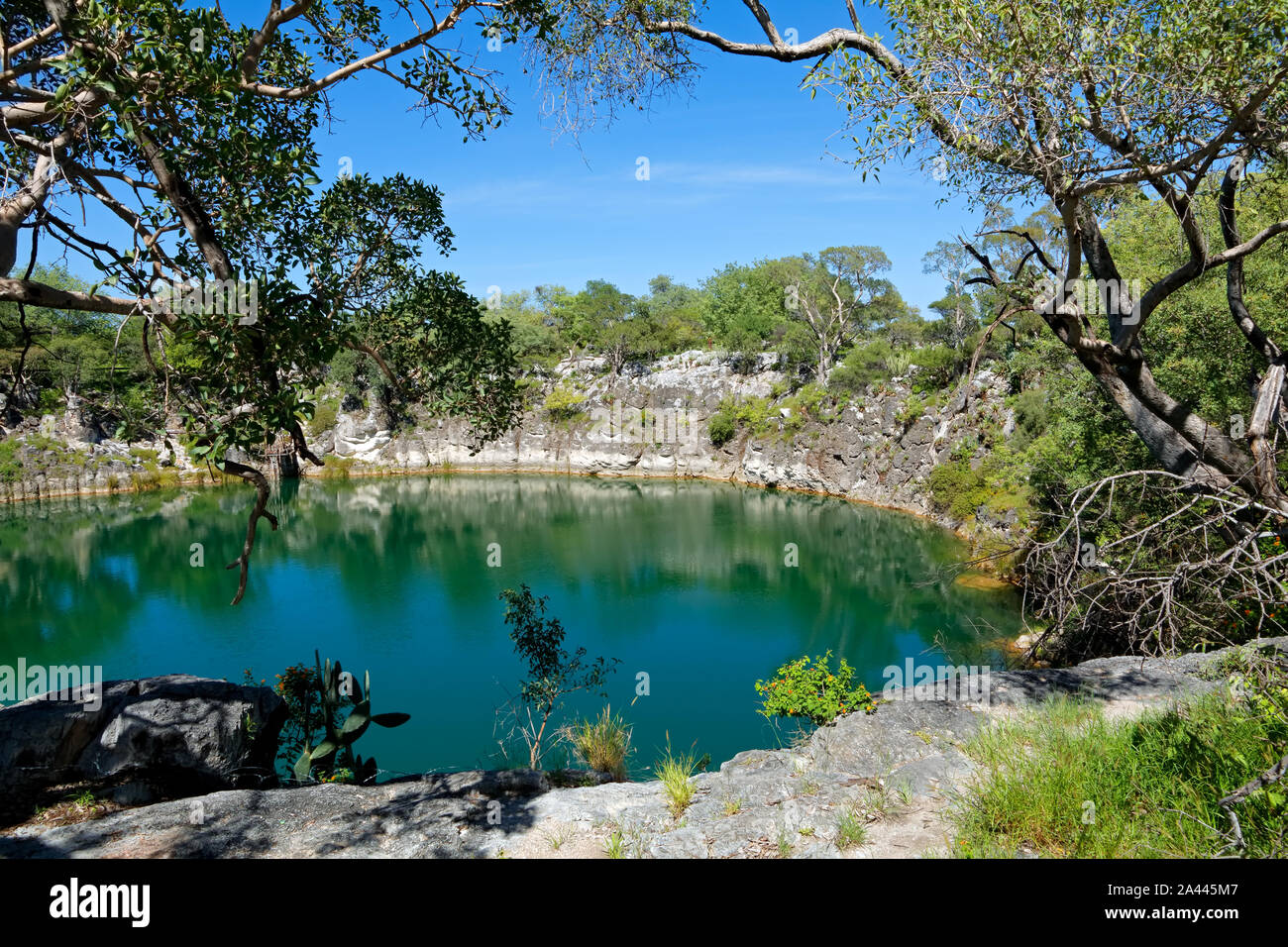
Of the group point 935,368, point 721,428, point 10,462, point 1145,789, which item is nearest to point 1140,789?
point 1145,789

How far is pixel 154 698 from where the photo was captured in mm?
7523

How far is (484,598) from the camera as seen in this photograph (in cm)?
Answer: 2016

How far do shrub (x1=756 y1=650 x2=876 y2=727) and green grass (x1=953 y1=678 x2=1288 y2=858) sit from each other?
158 inches

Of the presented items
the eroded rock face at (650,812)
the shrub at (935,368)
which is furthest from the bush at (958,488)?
the eroded rock face at (650,812)

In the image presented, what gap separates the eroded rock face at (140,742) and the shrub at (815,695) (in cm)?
586

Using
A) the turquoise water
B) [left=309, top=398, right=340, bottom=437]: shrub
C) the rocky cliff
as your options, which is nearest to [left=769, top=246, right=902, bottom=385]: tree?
the rocky cliff

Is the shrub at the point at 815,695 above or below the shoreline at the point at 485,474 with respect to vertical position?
below

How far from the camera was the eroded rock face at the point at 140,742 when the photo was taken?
679 centimetres

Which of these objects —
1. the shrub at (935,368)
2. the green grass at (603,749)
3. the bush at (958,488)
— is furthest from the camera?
the shrub at (935,368)

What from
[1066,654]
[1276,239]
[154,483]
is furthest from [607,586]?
[154,483]

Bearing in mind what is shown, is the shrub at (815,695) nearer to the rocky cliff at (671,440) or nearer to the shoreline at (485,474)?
the rocky cliff at (671,440)

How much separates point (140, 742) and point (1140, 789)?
831 centimetres

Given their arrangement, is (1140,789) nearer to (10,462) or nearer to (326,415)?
(10,462)

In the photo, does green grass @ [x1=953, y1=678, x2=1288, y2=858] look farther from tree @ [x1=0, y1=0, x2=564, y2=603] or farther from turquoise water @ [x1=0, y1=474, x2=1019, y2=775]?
turquoise water @ [x1=0, y1=474, x2=1019, y2=775]
